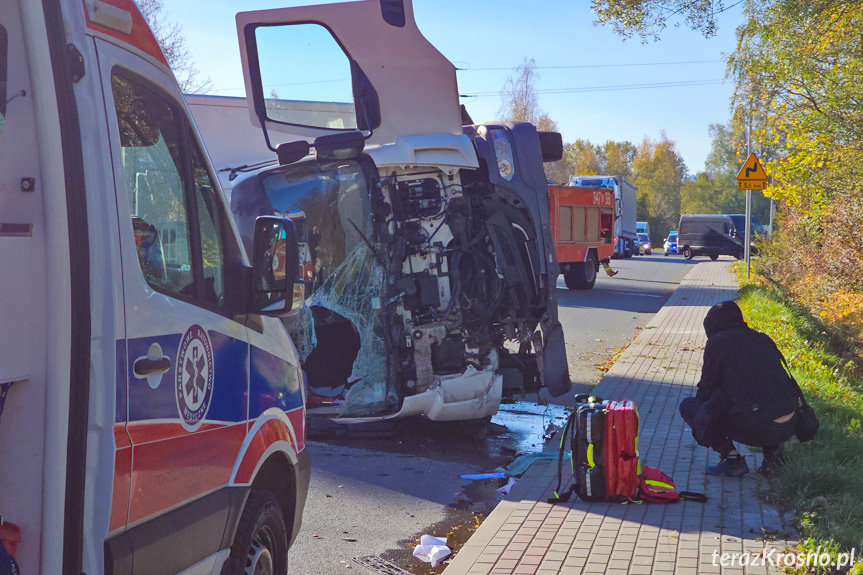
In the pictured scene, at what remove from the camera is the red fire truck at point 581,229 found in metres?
23.2

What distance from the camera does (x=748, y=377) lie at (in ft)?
19.3

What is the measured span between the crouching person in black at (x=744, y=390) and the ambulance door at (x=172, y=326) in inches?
148

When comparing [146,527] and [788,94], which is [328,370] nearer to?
[146,527]

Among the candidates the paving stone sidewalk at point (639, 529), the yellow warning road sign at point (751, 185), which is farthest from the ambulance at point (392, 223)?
the yellow warning road sign at point (751, 185)

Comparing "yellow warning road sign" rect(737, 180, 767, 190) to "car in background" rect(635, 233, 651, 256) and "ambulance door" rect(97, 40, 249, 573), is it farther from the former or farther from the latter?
"car in background" rect(635, 233, 651, 256)

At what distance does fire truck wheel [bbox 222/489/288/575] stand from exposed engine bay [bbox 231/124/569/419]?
343 centimetres

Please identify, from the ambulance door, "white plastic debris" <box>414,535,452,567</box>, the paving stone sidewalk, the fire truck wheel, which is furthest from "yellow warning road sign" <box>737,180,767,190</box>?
the ambulance door

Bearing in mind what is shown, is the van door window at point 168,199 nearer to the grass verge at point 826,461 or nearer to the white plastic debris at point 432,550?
the white plastic debris at point 432,550

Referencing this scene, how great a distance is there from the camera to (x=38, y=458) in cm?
226

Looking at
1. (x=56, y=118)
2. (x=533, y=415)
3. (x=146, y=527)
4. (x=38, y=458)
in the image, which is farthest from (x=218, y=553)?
(x=533, y=415)

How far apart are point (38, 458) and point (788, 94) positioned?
15.6m

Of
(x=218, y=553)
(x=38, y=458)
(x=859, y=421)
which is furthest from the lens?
(x=859, y=421)

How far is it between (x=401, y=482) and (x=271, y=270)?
11.8 feet

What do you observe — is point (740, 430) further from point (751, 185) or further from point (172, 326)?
point (751, 185)
